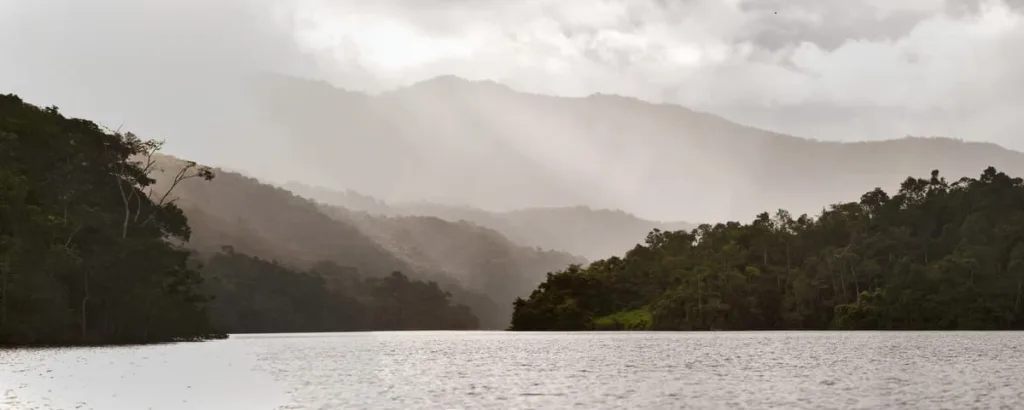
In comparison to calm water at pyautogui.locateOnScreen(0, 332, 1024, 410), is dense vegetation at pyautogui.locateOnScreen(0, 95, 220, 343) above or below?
above

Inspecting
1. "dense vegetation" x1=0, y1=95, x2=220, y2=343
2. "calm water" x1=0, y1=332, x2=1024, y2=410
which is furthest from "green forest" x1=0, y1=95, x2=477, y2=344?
"calm water" x1=0, y1=332, x2=1024, y2=410

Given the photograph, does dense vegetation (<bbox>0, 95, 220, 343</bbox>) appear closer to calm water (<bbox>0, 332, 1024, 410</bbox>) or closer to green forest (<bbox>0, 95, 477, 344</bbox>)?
green forest (<bbox>0, 95, 477, 344</bbox>)

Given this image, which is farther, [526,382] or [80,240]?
[80,240]

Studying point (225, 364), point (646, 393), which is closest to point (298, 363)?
point (225, 364)

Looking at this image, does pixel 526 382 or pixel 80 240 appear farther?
pixel 80 240

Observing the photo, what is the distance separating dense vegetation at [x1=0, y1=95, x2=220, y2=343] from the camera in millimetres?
91125

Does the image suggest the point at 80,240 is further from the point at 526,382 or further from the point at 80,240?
the point at 526,382

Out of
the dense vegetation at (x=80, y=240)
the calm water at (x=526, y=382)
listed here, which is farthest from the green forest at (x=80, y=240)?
the calm water at (x=526, y=382)

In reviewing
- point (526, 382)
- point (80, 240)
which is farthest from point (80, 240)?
point (526, 382)

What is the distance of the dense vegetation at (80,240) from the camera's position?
91.1m

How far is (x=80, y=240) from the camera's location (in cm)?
10750

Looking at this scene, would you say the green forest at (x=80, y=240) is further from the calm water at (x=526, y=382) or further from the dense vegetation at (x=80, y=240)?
the calm water at (x=526, y=382)

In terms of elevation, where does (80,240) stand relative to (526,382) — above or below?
above

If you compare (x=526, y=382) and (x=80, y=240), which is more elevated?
(x=80, y=240)
